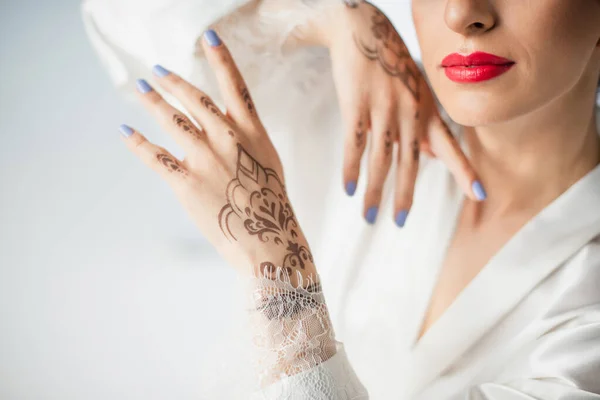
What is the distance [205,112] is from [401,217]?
1.14 feet

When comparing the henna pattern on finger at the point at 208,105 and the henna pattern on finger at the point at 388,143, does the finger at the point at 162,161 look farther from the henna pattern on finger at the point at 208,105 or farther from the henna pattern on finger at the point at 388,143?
the henna pattern on finger at the point at 388,143

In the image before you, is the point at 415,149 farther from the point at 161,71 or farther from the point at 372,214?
the point at 161,71

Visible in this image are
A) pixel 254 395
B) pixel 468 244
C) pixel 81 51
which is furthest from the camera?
pixel 468 244

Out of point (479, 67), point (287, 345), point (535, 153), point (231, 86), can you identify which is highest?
point (231, 86)

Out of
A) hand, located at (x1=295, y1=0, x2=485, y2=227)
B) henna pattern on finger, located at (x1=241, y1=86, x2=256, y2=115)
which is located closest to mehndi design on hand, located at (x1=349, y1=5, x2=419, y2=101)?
hand, located at (x1=295, y1=0, x2=485, y2=227)

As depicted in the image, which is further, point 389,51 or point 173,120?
point 389,51

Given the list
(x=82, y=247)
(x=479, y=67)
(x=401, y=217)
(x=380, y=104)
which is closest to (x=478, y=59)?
(x=479, y=67)

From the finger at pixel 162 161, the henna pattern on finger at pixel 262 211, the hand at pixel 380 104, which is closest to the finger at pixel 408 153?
the hand at pixel 380 104

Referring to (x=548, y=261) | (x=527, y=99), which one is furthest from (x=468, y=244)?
(x=527, y=99)

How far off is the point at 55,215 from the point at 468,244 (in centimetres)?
58

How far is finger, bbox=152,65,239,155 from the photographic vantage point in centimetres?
68

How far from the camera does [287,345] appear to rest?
644mm

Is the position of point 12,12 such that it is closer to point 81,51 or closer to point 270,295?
point 81,51

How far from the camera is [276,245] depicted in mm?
669
